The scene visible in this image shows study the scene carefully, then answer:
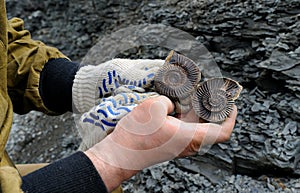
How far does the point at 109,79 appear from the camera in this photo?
1.25 metres

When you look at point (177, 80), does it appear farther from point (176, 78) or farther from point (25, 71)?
point (25, 71)

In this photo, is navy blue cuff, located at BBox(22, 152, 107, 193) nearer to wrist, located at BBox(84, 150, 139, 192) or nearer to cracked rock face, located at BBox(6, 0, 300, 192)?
wrist, located at BBox(84, 150, 139, 192)

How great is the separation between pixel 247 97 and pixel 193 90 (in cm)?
70

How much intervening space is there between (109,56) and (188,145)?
49.1 inches

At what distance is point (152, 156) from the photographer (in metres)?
1.01

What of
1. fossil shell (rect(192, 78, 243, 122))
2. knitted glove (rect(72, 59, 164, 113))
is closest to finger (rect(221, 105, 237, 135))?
fossil shell (rect(192, 78, 243, 122))

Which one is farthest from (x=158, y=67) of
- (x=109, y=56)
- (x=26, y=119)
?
(x=26, y=119)

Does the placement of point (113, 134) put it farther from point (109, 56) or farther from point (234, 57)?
point (109, 56)

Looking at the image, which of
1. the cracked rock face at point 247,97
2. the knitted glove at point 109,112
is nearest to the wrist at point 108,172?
the knitted glove at point 109,112

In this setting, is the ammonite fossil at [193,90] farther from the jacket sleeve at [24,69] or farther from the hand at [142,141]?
the jacket sleeve at [24,69]

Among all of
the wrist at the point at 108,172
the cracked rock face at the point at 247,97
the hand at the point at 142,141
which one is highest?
the hand at the point at 142,141

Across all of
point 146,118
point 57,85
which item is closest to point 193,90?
point 146,118

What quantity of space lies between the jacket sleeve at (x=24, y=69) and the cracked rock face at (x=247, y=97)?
0.68m

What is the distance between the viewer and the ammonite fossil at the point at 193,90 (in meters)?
1.17
